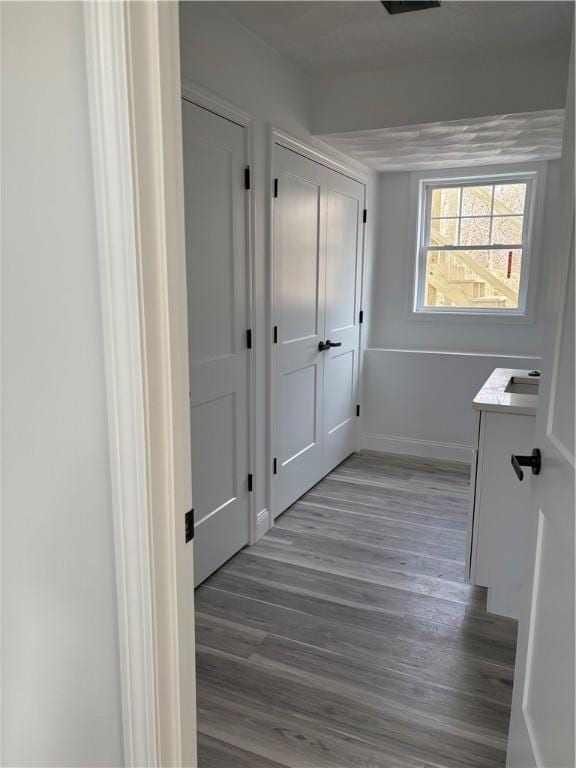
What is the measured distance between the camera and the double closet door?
10.00ft

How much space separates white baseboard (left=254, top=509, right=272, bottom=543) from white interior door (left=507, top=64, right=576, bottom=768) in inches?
68.8

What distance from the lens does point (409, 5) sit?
221cm

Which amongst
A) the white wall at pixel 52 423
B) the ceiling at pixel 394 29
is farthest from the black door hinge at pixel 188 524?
the ceiling at pixel 394 29

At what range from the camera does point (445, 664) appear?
81.0 inches

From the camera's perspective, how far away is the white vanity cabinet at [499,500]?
7.28 feet

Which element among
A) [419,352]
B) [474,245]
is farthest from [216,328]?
[474,245]

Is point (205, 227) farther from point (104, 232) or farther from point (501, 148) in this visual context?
point (501, 148)

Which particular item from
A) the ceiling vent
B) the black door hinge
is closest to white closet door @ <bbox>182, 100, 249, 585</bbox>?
the ceiling vent

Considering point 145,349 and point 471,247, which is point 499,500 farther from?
point 471,247

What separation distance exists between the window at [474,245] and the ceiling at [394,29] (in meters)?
1.61

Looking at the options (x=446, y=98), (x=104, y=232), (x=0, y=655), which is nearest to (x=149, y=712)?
(x=0, y=655)

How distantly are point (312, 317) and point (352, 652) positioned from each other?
198 centimetres

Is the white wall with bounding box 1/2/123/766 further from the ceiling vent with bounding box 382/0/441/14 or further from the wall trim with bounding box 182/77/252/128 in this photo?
the ceiling vent with bounding box 382/0/441/14

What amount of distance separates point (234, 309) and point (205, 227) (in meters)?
0.42
